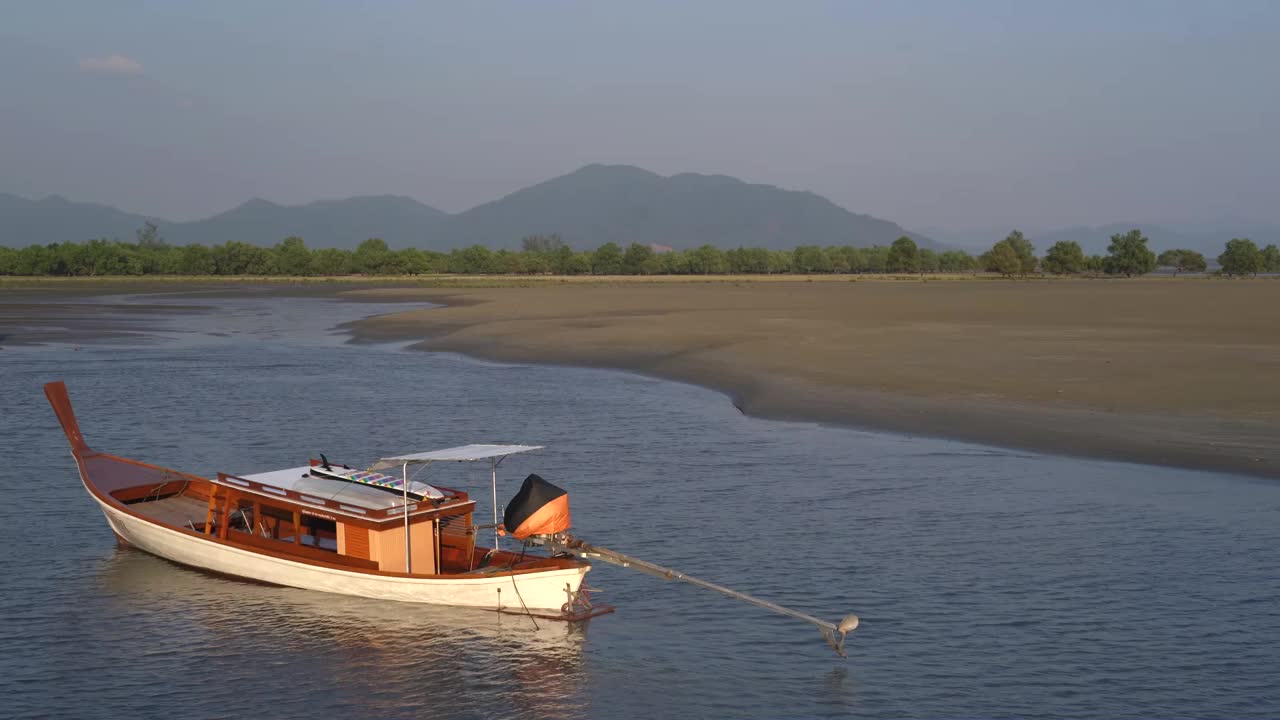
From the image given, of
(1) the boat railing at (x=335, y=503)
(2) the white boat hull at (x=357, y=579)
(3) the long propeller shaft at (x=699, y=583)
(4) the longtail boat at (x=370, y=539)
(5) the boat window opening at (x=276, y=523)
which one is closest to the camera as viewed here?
(3) the long propeller shaft at (x=699, y=583)

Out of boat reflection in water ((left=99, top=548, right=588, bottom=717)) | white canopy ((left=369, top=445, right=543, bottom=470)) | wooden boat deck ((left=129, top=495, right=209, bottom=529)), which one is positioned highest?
white canopy ((left=369, top=445, right=543, bottom=470))

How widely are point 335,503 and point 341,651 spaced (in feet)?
9.79

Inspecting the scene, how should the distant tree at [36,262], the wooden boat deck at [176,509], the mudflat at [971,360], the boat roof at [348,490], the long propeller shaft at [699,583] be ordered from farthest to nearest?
1. the distant tree at [36,262]
2. the mudflat at [971,360]
3. the wooden boat deck at [176,509]
4. the boat roof at [348,490]
5. the long propeller shaft at [699,583]

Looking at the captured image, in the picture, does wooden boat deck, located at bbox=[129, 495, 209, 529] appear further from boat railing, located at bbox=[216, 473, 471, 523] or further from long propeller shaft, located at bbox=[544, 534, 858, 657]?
long propeller shaft, located at bbox=[544, 534, 858, 657]

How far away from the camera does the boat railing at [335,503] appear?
58.6 ft

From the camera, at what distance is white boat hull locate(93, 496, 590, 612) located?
55.1 feet

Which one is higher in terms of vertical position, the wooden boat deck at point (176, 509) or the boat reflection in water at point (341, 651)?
the wooden boat deck at point (176, 509)

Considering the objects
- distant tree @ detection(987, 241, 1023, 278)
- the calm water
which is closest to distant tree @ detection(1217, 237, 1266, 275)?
distant tree @ detection(987, 241, 1023, 278)

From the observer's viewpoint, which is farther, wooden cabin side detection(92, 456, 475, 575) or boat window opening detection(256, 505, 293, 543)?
boat window opening detection(256, 505, 293, 543)

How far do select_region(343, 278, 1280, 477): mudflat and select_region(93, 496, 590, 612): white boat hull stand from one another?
50.9ft

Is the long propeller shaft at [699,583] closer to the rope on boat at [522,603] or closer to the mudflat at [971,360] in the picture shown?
the rope on boat at [522,603]

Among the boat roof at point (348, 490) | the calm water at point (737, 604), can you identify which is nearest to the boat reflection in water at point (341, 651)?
the calm water at point (737, 604)

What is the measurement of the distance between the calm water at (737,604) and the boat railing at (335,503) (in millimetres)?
1482

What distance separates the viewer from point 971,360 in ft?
137
